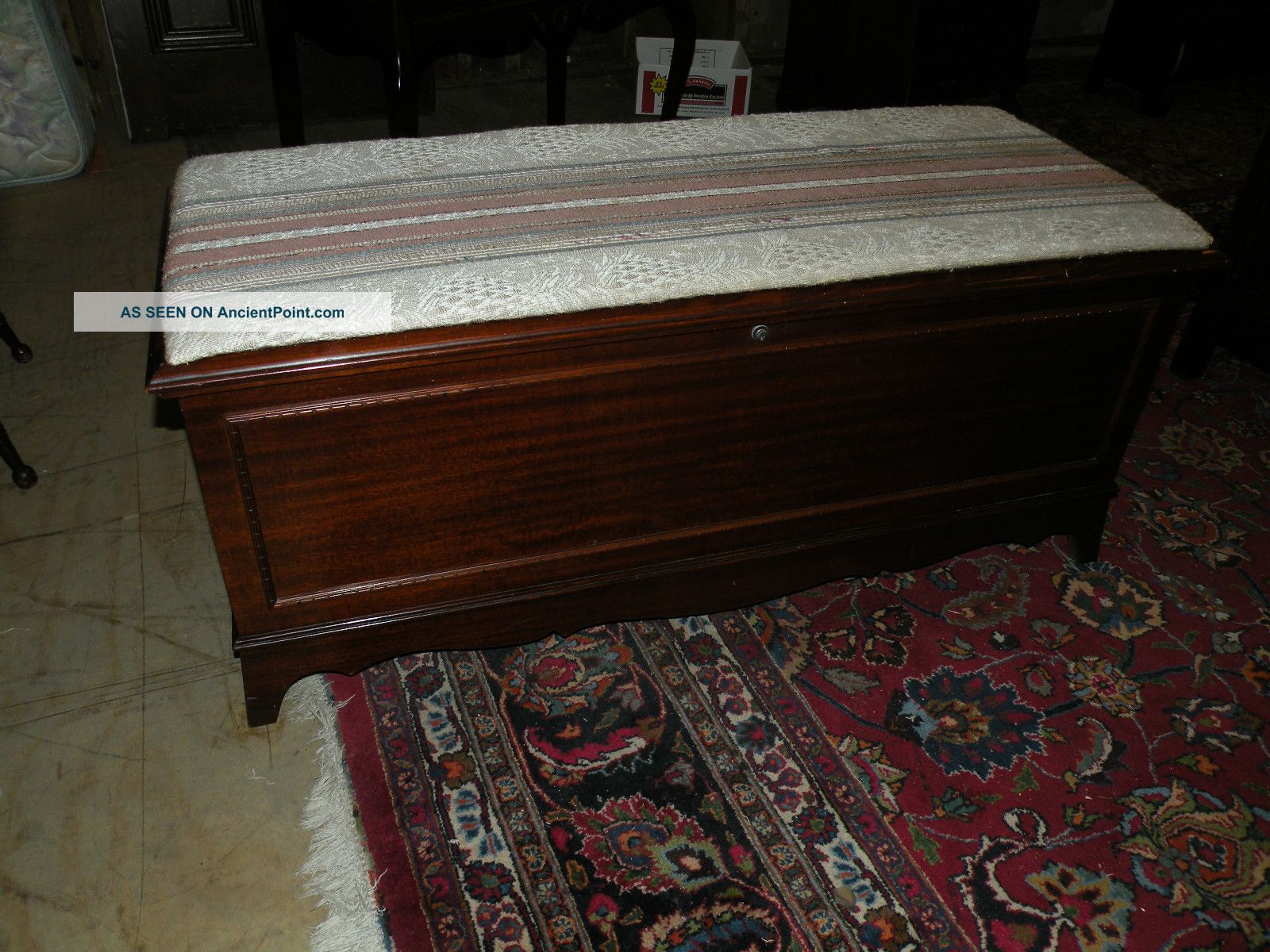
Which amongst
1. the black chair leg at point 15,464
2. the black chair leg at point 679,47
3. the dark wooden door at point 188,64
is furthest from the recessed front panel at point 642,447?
the dark wooden door at point 188,64

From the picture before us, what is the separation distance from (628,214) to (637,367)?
10.2 inches

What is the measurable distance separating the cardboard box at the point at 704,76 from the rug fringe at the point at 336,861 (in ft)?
8.61

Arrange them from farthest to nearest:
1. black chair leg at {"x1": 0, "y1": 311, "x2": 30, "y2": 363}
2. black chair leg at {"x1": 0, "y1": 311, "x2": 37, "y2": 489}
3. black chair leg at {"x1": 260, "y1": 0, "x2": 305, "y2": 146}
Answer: black chair leg at {"x1": 260, "y1": 0, "x2": 305, "y2": 146}
black chair leg at {"x1": 0, "y1": 311, "x2": 30, "y2": 363}
black chair leg at {"x1": 0, "y1": 311, "x2": 37, "y2": 489}

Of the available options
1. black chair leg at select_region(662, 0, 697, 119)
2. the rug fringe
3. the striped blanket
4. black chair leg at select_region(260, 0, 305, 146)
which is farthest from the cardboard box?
the rug fringe

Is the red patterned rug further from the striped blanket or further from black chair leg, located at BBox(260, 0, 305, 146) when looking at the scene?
black chair leg, located at BBox(260, 0, 305, 146)

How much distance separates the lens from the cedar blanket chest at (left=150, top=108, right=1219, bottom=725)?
1285 mm

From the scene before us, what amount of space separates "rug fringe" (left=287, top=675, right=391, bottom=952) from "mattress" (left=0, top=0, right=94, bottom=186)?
7.99 feet

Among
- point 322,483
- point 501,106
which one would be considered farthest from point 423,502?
point 501,106

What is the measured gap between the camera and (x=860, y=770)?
5.02 ft

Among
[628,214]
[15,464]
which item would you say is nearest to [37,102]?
[15,464]

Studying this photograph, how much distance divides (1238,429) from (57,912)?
8.40 ft

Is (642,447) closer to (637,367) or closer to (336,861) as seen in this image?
(637,367)

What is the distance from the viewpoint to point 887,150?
1.74m

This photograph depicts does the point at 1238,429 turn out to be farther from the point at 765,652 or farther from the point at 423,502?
the point at 423,502
